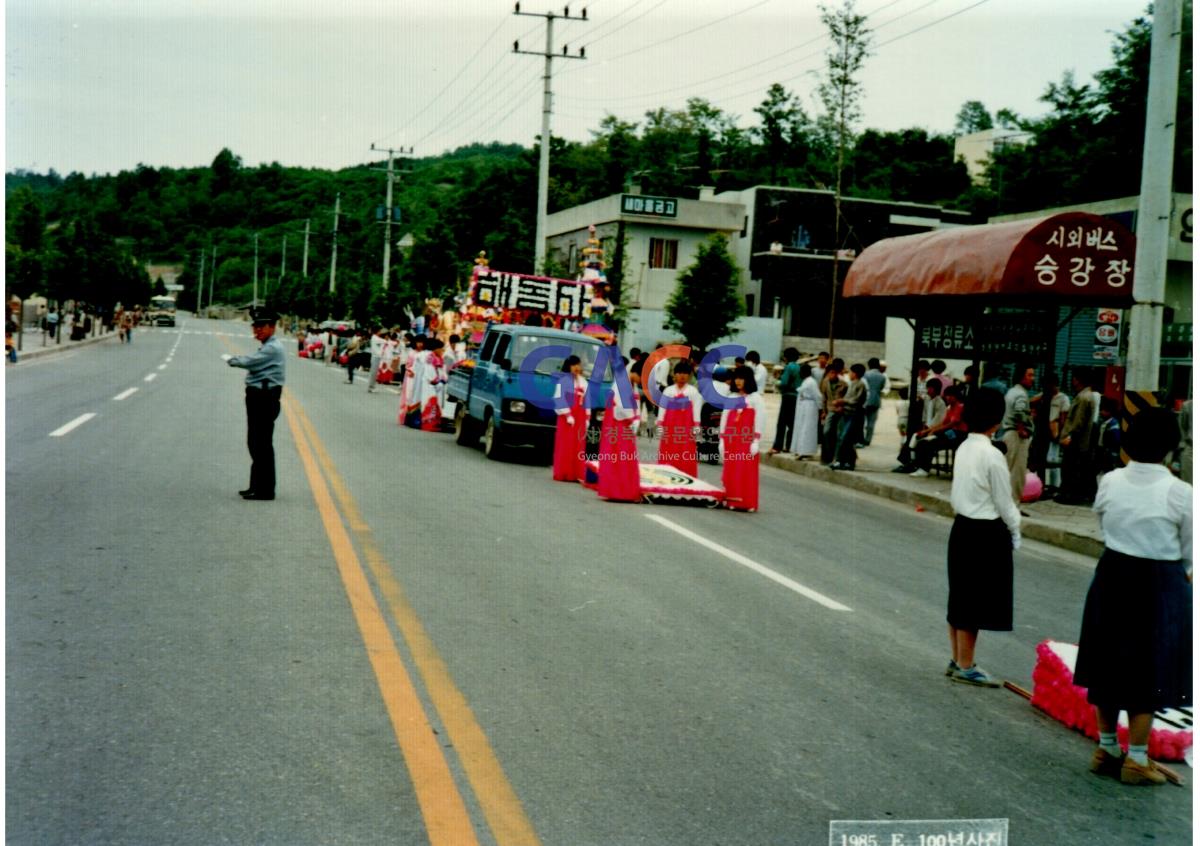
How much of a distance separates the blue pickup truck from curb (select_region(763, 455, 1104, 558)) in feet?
13.2

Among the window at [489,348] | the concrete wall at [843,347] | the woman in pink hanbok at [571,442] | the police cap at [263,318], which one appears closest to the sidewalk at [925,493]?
the woman in pink hanbok at [571,442]

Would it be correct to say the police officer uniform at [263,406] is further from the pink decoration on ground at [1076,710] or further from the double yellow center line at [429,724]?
the pink decoration on ground at [1076,710]

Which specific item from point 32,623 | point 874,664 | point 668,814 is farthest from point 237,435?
point 668,814

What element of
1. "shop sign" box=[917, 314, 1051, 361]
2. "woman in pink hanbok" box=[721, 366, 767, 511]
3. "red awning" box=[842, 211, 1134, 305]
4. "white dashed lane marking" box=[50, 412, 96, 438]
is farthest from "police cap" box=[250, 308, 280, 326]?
"shop sign" box=[917, 314, 1051, 361]

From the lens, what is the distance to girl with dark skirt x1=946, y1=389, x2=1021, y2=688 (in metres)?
6.30

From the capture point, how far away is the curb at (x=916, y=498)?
41.3 feet

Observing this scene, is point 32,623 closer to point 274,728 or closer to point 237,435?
point 274,728

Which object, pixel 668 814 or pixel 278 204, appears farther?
pixel 278 204

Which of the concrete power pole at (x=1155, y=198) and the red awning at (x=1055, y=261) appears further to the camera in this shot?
the red awning at (x=1055, y=261)

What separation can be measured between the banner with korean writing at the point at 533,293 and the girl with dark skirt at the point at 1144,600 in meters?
18.7

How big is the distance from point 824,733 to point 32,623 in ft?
13.7

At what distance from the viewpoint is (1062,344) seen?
24.3 metres

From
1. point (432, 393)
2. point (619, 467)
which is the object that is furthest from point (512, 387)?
point (432, 393)

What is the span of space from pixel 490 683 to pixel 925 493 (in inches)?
439
